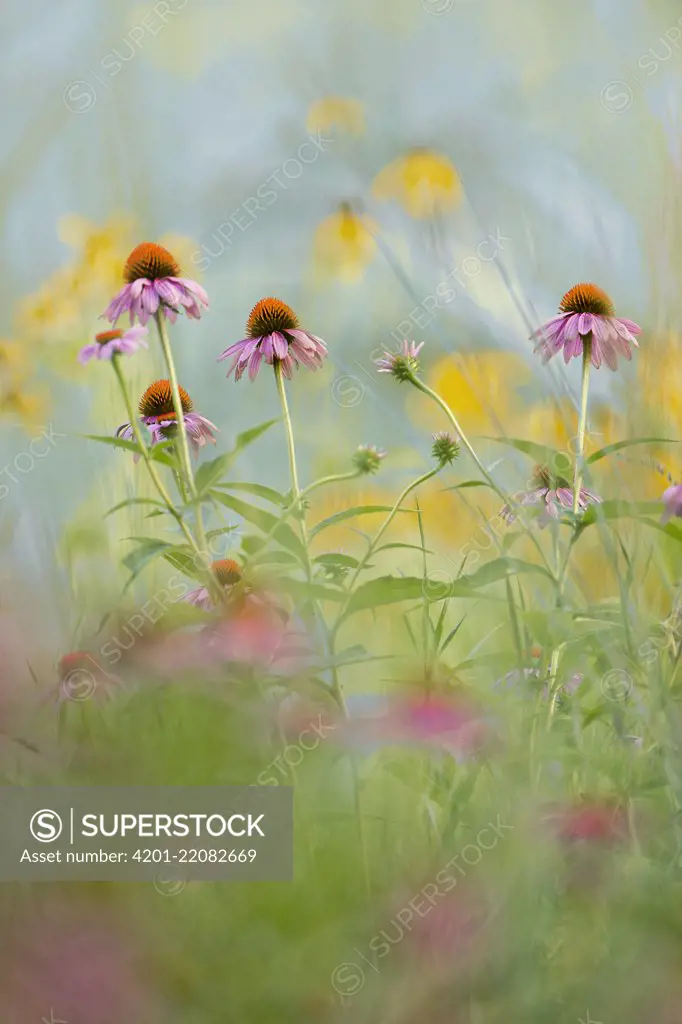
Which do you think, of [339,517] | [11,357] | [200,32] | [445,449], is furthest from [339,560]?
[200,32]

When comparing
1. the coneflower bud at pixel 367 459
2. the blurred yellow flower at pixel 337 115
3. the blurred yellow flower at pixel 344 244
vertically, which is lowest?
the coneflower bud at pixel 367 459

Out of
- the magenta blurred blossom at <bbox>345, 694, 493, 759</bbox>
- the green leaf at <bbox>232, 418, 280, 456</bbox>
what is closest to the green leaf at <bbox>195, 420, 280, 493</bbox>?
the green leaf at <bbox>232, 418, 280, 456</bbox>

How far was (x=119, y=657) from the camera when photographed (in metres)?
0.77

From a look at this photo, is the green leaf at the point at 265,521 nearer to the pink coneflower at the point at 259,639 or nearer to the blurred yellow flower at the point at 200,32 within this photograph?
the pink coneflower at the point at 259,639

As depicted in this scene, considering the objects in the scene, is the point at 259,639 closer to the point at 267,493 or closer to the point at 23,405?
the point at 267,493

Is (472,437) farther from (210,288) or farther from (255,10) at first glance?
(255,10)

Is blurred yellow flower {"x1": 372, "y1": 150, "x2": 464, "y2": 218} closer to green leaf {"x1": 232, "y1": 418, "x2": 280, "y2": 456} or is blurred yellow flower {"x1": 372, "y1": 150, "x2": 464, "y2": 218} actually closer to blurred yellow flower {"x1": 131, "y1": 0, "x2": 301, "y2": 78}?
blurred yellow flower {"x1": 131, "y1": 0, "x2": 301, "y2": 78}

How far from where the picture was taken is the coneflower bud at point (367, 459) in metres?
0.80

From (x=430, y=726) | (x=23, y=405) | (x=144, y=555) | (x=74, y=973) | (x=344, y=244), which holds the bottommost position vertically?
(x=74, y=973)

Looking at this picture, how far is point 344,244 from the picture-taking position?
93 centimetres

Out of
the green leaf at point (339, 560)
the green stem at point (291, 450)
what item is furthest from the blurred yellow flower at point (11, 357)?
the green leaf at point (339, 560)

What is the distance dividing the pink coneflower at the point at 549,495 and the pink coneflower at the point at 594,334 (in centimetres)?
11

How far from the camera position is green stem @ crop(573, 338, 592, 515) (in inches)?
30.4

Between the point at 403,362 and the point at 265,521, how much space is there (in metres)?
0.18
